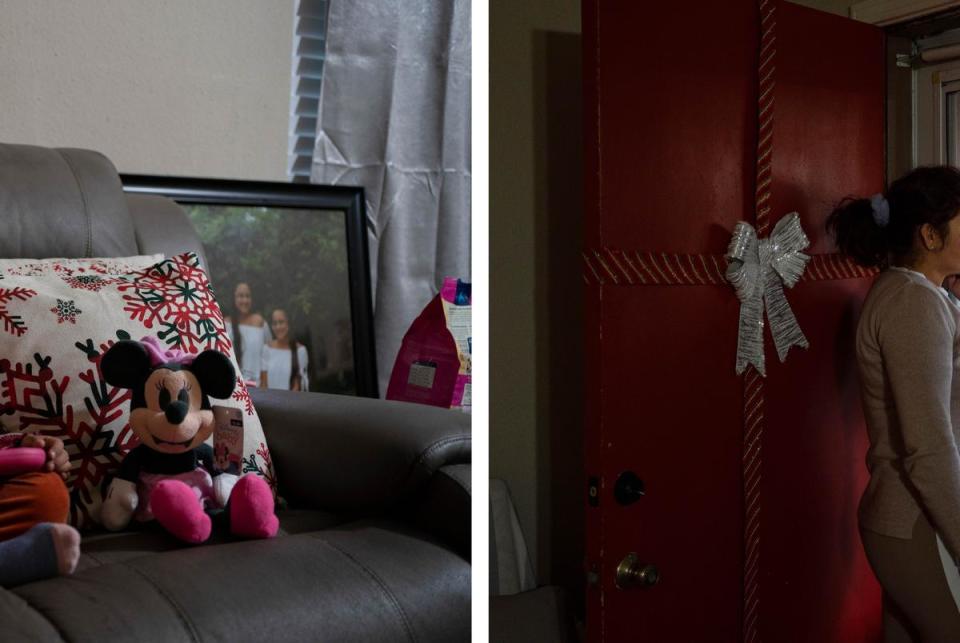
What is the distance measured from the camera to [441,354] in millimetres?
1950

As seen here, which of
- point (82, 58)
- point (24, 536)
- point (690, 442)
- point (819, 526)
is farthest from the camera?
point (82, 58)

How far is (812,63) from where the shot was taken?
1692 millimetres

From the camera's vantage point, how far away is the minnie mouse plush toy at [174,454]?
1104 millimetres

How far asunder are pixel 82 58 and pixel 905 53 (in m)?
1.84

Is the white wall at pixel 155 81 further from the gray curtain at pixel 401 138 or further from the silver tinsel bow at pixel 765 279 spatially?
the silver tinsel bow at pixel 765 279

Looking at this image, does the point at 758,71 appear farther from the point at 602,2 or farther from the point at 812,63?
the point at 602,2

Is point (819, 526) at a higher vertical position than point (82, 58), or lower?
lower

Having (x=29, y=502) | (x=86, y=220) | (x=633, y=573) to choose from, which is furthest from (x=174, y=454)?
(x=633, y=573)

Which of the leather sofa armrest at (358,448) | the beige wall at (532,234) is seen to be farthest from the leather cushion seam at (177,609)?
the beige wall at (532,234)

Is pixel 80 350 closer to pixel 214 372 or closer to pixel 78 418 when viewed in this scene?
pixel 78 418

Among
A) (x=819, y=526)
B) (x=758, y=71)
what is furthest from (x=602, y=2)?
(x=819, y=526)

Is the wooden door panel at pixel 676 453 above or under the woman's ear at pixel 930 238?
under

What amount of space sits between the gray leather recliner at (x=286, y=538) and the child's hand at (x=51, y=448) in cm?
11

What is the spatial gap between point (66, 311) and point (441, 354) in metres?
0.88
